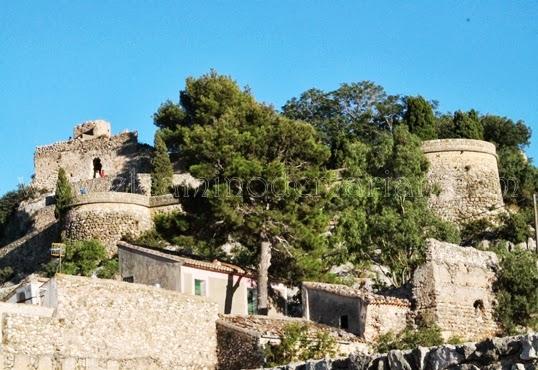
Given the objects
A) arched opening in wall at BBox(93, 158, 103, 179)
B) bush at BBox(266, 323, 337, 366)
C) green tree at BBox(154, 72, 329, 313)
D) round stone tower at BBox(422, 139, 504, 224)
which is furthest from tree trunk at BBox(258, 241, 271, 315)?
arched opening in wall at BBox(93, 158, 103, 179)

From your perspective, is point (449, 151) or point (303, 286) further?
point (449, 151)

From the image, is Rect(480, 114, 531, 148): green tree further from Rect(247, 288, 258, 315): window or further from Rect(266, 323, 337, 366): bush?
Rect(266, 323, 337, 366): bush

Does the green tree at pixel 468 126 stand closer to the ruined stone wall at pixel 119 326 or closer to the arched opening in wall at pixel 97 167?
the arched opening in wall at pixel 97 167

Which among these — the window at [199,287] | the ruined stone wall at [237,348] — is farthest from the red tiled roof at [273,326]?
the window at [199,287]

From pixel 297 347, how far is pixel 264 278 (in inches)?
429

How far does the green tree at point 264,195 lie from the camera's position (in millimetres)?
37719

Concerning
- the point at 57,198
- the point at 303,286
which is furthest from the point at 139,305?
the point at 57,198

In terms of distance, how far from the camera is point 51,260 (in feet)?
181

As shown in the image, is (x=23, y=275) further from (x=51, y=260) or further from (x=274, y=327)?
(x=274, y=327)

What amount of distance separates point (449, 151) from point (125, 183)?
22.2m

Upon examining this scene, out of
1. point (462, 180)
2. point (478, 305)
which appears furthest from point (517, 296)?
point (462, 180)

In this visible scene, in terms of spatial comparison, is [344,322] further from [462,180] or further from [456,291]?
[462,180]

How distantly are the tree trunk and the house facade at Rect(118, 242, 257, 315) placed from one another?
0.52 m

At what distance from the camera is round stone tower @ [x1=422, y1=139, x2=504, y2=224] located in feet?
176
